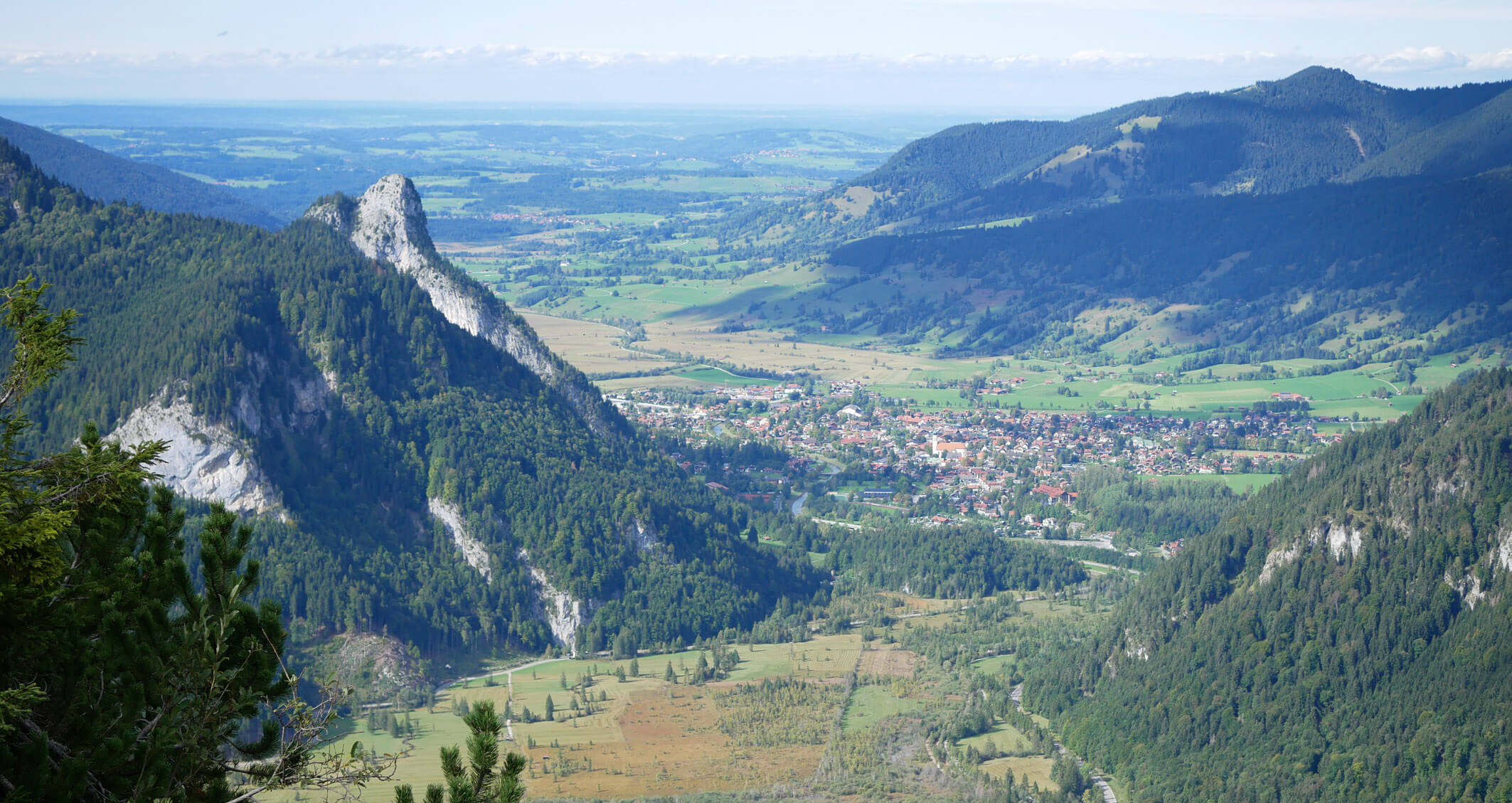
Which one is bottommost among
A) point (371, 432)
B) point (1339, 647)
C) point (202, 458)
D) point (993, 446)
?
point (993, 446)

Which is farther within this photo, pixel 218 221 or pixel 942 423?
pixel 942 423

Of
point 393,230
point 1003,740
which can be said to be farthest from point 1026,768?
point 393,230

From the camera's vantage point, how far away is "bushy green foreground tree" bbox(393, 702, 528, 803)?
22.5m

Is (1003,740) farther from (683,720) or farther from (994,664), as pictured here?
(683,720)

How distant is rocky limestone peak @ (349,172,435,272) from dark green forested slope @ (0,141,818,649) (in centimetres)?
501

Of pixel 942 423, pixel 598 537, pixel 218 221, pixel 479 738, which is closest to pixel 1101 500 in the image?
A: pixel 942 423

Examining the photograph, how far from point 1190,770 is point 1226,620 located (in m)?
15.3

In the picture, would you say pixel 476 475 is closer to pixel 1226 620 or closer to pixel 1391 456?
pixel 1226 620

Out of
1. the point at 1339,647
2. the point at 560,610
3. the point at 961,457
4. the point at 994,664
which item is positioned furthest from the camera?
the point at 961,457

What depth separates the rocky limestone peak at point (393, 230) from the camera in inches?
5364

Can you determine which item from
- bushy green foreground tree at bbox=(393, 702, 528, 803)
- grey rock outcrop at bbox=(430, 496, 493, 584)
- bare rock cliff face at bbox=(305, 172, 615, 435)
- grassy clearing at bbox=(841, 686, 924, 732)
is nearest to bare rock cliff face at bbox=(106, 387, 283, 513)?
grey rock outcrop at bbox=(430, 496, 493, 584)

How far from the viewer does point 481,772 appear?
23141 millimetres

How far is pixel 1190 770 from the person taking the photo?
87.6 meters

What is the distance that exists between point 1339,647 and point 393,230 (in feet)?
281
